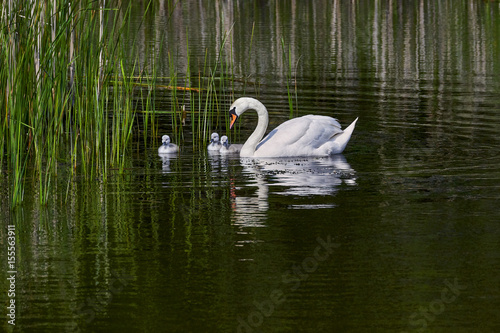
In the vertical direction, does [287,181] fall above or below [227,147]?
below

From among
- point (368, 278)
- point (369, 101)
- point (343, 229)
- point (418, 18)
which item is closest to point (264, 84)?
point (369, 101)

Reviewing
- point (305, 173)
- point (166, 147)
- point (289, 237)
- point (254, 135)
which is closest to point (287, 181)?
point (305, 173)

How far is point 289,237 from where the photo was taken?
7988 mm

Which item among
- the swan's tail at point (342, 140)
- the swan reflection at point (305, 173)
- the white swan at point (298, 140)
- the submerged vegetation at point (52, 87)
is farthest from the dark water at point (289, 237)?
the submerged vegetation at point (52, 87)

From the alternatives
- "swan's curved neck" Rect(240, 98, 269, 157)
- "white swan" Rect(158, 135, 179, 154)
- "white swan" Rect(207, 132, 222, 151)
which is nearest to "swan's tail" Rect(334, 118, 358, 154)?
"swan's curved neck" Rect(240, 98, 269, 157)

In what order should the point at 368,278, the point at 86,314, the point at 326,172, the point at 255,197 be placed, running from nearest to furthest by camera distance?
the point at 86,314 < the point at 368,278 < the point at 255,197 < the point at 326,172

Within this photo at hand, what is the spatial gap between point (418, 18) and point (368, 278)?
3392 centimetres

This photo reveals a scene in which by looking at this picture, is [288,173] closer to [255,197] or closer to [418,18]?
[255,197]

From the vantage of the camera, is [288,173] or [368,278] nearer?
[368,278]

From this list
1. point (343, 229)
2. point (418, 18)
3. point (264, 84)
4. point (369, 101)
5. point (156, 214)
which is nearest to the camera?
point (343, 229)

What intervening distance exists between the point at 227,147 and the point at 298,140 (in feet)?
3.12

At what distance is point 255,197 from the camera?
379 inches

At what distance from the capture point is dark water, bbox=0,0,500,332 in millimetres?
6266

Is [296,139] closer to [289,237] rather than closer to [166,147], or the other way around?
[166,147]
